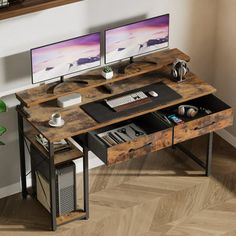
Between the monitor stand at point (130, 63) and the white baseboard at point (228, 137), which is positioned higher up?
the monitor stand at point (130, 63)

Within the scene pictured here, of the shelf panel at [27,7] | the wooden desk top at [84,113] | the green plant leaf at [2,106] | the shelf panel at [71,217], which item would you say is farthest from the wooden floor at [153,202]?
the shelf panel at [27,7]

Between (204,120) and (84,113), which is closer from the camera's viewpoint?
(84,113)

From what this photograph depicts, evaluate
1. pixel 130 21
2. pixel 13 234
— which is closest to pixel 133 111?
pixel 130 21

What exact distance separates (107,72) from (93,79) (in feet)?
0.33

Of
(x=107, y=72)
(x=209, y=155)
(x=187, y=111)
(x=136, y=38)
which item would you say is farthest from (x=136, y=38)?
(x=209, y=155)

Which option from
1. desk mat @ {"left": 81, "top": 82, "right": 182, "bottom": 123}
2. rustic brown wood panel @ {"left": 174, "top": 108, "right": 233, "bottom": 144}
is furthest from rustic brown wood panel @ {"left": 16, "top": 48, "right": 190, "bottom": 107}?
rustic brown wood panel @ {"left": 174, "top": 108, "right": 233, "bottom": 144}

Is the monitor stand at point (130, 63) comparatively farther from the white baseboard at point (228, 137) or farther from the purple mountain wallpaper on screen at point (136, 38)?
the white baseboard at point (228, 137)

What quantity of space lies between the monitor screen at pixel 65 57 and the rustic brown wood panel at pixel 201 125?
0.65m

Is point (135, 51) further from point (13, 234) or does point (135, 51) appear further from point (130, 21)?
point (13, 234)

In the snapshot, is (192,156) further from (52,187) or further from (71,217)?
(52,187)

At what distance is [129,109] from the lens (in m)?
4.86

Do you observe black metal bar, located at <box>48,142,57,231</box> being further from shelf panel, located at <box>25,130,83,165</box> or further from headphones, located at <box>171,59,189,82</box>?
headphones, located at <box>171,59,189,82</box>

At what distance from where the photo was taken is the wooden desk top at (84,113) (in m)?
4.68

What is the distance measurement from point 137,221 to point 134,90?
0.80m
